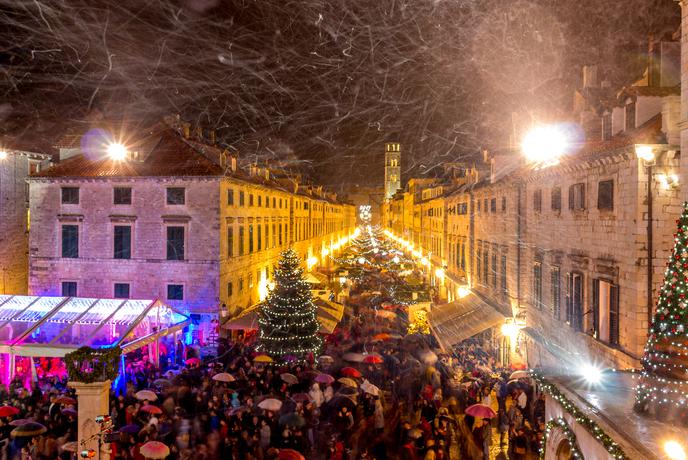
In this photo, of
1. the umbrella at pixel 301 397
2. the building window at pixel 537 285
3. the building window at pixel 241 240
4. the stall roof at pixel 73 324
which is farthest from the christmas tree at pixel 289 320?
the building window at pixel 537 285

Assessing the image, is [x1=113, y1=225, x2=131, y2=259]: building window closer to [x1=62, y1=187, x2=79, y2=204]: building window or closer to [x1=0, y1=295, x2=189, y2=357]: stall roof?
[x1=62, y1=187, x2=79, y2=204]: building window

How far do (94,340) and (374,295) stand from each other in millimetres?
25688

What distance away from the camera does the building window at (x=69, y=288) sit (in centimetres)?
2903

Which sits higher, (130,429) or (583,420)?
(583,420)

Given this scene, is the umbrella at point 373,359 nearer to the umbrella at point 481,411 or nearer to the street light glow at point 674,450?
the umbrella at point 481,411

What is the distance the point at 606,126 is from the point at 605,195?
2.15 m

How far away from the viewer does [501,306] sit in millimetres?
23516

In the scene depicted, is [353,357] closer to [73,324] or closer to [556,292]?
[556,292]

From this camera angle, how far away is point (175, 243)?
2864 cm

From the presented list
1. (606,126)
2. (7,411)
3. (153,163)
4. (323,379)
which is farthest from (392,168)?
(7,411)

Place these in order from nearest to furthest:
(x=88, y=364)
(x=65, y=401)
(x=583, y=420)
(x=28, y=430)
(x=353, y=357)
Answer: (x=583, y=420), (x=88, y=364), (x=28, y=430), (x=65, y=401), (x=353, y=357)

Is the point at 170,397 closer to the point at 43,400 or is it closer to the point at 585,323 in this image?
the point at 43,400

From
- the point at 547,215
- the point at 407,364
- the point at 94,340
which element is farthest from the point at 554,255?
the point at 94,340

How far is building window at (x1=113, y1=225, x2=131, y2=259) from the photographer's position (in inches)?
1134
